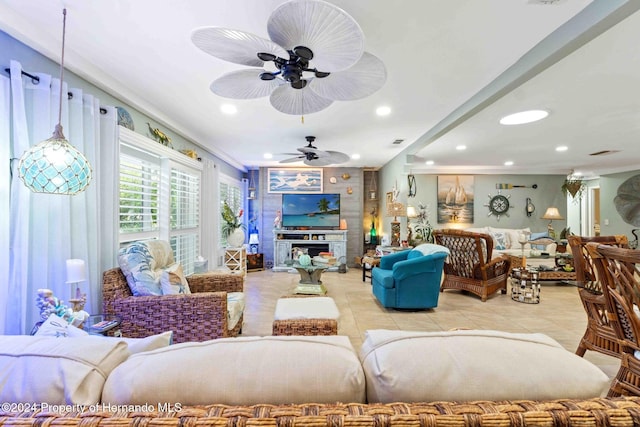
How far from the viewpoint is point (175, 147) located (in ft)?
13.5

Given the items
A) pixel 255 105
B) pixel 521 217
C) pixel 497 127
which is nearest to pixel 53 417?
pixel 255 105

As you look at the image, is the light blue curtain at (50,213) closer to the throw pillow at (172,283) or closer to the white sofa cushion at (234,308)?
the throw pillow at (172,283)

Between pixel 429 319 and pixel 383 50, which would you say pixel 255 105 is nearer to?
pixel 383 50

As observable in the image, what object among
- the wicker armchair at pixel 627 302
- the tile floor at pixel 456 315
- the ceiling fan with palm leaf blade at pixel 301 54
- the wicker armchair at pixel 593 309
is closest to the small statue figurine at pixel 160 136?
the ceiling fan with palm leaf blade at pixel 301 54

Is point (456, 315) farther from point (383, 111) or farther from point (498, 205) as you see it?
point (498, 205)

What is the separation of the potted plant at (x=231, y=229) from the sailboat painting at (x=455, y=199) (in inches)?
198

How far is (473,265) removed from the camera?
14.8 ft

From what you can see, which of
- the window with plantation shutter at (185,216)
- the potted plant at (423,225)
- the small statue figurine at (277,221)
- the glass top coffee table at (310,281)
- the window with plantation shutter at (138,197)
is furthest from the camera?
the potted plant at (423,225)

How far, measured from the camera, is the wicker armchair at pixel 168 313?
226cm

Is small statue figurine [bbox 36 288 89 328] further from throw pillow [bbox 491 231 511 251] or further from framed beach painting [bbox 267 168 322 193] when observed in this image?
throw pillow [bbox 491 231 511 251]

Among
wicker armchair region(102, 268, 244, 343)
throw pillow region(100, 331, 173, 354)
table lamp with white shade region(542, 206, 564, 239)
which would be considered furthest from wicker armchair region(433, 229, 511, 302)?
throw pillow region(100, 331, 173, 354)

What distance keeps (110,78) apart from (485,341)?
3.31 m

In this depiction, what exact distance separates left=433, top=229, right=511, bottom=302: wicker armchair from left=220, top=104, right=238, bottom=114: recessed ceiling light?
3650mm

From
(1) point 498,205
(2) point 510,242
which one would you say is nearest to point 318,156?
(2) point 510,242
